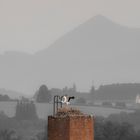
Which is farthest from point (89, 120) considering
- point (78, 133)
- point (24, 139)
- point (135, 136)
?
point (24, 139)

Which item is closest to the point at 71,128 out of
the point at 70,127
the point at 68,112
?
the point at 70,127

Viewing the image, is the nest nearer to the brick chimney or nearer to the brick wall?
the brick chimney

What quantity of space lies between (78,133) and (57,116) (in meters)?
0.84

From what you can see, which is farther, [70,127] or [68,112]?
[68,112]

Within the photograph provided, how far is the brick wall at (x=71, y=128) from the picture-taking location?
64.5 feet

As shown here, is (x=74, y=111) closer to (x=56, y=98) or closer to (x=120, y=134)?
(x=56, y=98)

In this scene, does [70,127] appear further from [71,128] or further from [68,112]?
[68,112]

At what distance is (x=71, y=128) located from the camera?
19625 mm

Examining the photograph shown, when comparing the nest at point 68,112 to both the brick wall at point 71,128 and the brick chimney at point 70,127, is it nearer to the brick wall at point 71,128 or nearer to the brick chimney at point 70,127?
the brick chimney at point 70,127

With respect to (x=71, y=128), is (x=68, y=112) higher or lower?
higher

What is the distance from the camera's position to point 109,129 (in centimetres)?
11681

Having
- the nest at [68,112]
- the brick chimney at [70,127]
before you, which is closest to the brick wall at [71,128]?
the brick chimney at [70,127]

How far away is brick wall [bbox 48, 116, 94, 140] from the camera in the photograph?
19.7 m

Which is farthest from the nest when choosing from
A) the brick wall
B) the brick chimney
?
the brick wall
